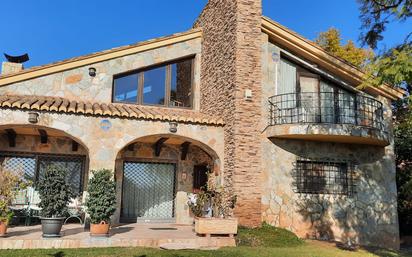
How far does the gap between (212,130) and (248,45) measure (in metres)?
3.14

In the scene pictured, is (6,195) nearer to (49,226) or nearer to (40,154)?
(49,226)

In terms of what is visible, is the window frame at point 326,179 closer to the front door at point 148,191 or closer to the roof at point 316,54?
the roof at point 316,54

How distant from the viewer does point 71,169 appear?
1448 centimetres

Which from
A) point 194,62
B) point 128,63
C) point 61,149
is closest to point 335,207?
point 194,62

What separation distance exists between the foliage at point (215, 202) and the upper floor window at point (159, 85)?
4.08 meters

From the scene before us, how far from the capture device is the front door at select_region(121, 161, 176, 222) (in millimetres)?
15008

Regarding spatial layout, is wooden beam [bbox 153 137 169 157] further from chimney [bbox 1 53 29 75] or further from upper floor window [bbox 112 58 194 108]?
chimney [bbox 1 53 29 75]

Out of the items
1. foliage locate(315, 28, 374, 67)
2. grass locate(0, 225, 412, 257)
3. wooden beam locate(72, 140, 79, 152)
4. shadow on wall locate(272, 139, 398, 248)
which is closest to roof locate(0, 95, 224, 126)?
wooden beam locate(72, 140, 79, 152)

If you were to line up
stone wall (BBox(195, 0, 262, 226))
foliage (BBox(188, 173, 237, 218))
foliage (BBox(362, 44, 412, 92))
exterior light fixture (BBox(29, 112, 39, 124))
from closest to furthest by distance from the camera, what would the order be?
foliage (BBox(362, 44, 412, 92))
exterior light fixture (BBox(29, 112, 39, 124))
foliage (BBox(188, 173, 237, 218))
stone wall (BBox(195, 0, 262, 226))

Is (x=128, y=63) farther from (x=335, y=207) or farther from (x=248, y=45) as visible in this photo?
(x=335, y=207)

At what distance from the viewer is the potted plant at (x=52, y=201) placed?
10023 millimetres

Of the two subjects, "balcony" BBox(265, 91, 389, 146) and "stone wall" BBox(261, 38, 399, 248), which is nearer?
"balcony" BBox(265, 91, 389, 146)

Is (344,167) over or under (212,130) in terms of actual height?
under

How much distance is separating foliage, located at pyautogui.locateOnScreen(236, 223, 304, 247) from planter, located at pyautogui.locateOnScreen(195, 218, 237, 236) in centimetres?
37
